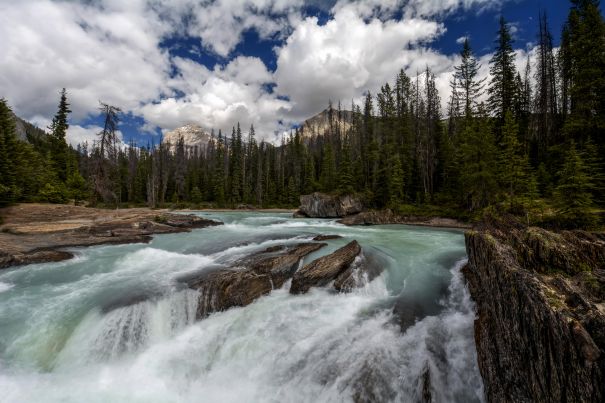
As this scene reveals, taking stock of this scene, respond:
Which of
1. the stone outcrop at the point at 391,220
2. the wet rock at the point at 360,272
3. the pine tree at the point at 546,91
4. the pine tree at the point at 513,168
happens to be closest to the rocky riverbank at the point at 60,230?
the wet rock at the point at 360,272

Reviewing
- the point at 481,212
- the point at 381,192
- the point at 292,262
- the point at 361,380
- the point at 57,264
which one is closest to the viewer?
the point at 361,380

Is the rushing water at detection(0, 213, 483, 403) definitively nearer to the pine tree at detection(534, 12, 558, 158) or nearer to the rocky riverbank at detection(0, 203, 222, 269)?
the rocky riverbank at detection(0, 203, 222, 269)

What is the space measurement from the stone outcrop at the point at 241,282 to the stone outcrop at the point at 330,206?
100 feet

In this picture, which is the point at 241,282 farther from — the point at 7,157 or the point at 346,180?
the point at 346,180

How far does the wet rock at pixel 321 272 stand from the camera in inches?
421

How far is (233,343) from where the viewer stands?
812cm

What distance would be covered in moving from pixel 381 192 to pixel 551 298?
124ft

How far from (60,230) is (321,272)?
20768 millimetres

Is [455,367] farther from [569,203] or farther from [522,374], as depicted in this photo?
[569,203]

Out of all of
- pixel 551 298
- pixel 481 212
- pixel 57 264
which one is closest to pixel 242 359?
pixel 551 298

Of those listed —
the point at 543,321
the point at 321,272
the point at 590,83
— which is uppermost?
the point at 590,83

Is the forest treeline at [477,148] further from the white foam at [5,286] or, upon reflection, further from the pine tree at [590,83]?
the white foam at [5,286]

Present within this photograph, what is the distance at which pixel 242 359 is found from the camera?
7.63 m

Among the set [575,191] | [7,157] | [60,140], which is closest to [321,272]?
[575,191]
